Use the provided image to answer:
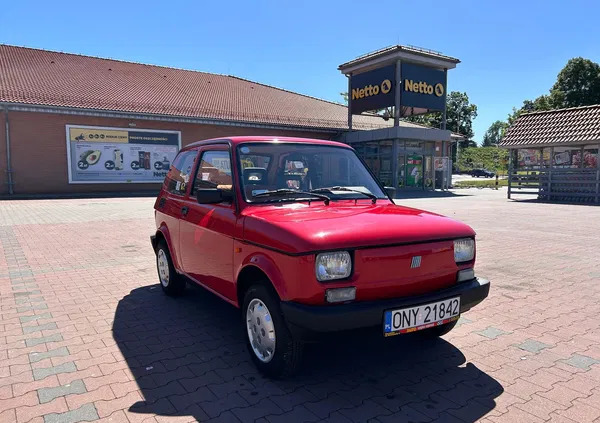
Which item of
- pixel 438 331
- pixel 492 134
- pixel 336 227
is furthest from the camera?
pixel 492 134

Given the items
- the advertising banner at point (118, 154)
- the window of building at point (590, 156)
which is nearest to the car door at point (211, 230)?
the window of building at point (590, 156)

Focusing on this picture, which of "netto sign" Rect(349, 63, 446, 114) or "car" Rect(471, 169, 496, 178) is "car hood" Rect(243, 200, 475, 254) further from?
"car" Rect(471, 169, 496, 178)

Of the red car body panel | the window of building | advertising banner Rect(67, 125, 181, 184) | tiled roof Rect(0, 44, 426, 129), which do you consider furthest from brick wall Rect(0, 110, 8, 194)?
the window of building

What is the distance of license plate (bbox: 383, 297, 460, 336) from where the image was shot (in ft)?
9.56

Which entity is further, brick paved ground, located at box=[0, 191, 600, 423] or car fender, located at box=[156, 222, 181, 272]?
car fender, located at box=[156, 222, 181, 272]

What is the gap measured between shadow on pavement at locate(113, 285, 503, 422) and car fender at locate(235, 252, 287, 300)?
492 millimetres

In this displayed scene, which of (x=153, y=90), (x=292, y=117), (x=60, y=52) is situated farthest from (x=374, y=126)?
(x=60, y=52)

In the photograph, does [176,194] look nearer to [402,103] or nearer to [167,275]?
[167,275]

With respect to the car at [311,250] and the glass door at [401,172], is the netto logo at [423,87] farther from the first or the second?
the car at [311,250]

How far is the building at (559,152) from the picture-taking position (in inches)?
741

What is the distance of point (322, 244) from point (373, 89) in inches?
1026

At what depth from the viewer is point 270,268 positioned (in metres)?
3.05

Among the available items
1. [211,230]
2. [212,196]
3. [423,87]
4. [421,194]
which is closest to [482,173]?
[423,87]

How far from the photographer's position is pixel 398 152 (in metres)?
26.3
